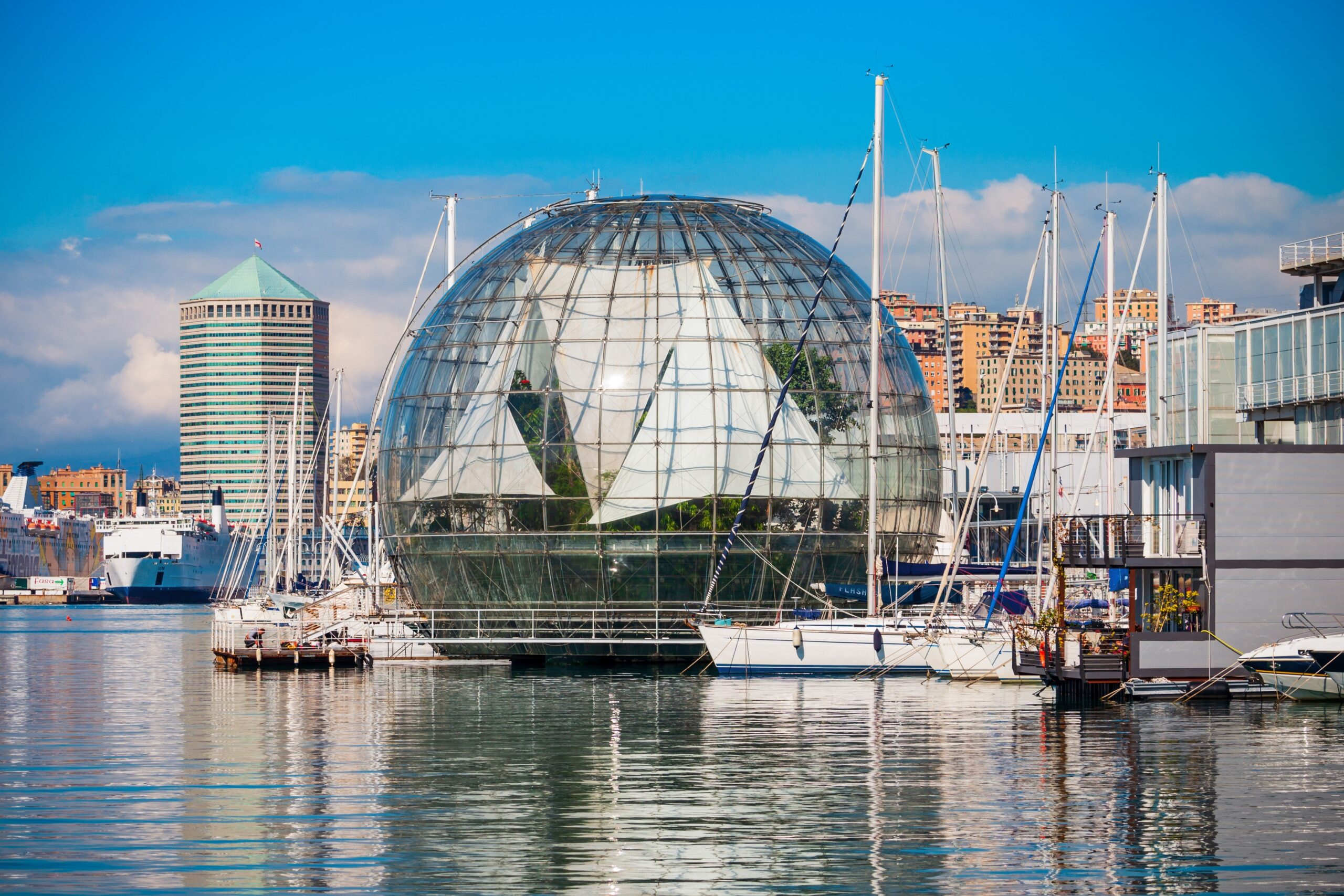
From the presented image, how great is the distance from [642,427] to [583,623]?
653 cm

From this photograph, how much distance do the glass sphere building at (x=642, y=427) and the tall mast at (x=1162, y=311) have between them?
8901mm

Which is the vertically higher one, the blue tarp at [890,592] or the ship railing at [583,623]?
the blue tarp at [890,592]

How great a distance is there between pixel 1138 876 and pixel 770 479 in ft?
128

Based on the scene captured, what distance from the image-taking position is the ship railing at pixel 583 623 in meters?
56.3

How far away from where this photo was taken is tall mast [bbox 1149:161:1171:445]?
6200 cm

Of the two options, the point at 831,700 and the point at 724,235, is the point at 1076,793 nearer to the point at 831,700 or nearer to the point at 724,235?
the point at 831,700

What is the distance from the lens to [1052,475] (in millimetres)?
59000

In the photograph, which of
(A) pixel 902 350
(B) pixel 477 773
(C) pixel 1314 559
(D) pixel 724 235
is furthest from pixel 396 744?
(A) pixel 902 350

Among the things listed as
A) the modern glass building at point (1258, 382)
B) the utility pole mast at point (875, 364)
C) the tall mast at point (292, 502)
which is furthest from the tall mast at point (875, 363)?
the tall mast at point (292, 502)

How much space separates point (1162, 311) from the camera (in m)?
62.7

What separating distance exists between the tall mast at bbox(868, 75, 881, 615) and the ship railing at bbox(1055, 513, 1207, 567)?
9.53 meters

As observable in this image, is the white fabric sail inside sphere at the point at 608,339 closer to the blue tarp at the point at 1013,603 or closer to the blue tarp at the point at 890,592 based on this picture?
the blue tarp at the point at 890,592

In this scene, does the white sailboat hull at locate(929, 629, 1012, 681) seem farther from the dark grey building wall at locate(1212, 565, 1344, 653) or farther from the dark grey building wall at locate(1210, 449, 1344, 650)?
the dark grey building wall at locate(1210, 449, 1344, 650)

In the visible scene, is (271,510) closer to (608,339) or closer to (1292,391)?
(608,339)
